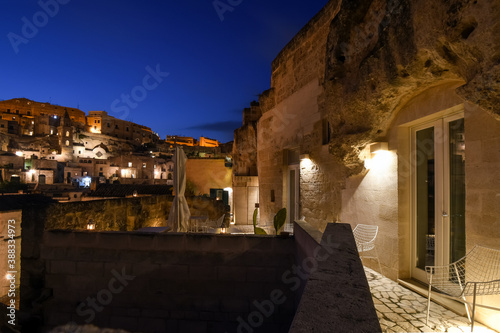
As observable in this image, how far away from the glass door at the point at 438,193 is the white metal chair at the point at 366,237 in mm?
663

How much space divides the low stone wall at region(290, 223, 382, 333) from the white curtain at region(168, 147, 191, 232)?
16.3ft

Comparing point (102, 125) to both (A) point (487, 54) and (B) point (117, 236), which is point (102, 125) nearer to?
(B) point (117, 236)

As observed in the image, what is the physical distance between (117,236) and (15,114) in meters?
70.2

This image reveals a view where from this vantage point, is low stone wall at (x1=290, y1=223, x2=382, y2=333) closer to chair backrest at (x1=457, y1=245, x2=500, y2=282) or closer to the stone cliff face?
chair backrest at (x1=457, y1=245, x2=500, y2=282)

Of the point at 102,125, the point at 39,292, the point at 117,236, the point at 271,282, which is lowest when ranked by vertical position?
the point at 39,292

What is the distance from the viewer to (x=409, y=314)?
3.47m

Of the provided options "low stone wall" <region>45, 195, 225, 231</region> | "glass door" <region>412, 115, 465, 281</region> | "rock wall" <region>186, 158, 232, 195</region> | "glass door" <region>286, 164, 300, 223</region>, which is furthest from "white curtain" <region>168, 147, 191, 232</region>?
"rock wall" <region>186, 158, 232, 195</region>

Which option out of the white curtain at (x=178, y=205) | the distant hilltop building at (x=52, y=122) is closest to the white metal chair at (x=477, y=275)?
the white curtain at (x=178, y=205)

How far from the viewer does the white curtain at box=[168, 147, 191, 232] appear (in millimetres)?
6898

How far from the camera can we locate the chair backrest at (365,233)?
5.11 meters

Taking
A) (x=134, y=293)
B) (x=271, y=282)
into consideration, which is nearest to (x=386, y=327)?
(x=271, y=282)

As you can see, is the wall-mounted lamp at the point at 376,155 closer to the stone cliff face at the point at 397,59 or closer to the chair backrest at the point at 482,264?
the stone cliff face at the point at 397,59

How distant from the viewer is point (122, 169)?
42.7 metres

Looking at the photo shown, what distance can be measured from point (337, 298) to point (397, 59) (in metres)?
3.42
